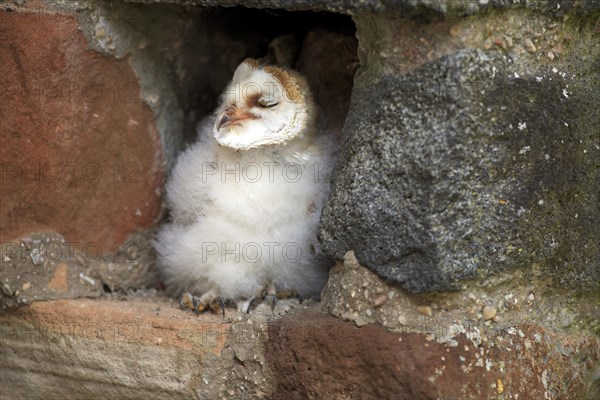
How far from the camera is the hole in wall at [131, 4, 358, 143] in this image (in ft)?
10.0

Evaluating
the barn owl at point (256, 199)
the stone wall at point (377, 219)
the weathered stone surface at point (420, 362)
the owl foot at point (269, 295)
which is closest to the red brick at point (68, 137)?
the stone wall at point (377, 219)

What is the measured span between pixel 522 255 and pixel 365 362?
1.77ft

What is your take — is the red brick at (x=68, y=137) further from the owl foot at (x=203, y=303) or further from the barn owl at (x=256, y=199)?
the owl foot at (x=203, y=303)

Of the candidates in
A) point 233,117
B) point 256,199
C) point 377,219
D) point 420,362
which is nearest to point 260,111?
point 233,117

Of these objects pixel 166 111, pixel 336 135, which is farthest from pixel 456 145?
pixel 166 111

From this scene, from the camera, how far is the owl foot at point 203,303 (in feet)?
8.66

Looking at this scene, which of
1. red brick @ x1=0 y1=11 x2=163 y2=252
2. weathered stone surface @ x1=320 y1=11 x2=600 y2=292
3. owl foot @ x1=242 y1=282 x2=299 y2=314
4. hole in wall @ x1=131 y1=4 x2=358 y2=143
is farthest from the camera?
hole in wall @ x1=131 y1=4 x2=358 y2=143

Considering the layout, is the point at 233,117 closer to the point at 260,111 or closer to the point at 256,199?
the point at 260,111

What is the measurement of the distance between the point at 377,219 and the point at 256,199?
2.31 ft

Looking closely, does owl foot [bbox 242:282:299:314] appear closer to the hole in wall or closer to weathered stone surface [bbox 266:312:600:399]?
weathered stone surface [bbox 266:312:600:399]

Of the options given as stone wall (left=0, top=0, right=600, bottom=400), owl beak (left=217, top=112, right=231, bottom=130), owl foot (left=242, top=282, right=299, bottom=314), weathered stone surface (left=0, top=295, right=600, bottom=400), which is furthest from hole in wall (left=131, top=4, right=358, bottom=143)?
weathered stone surface (left=0, top=295, right=600, bottom=400)

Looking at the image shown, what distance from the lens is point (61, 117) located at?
8.79 feet

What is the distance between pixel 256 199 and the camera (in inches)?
109

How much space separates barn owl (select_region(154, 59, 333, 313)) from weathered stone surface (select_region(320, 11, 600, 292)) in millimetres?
494
